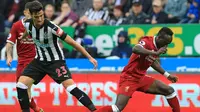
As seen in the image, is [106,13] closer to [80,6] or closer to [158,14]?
[80,6]

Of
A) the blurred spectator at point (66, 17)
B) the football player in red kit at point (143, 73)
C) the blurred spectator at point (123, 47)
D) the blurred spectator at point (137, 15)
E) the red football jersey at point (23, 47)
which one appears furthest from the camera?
the blurred spectator at point (66, 17)

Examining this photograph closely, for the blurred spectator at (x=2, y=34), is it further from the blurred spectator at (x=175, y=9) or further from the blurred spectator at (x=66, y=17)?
the blurred spectator at (x=175, y=9)

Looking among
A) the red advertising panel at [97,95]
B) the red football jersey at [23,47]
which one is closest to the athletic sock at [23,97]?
the red football jersey at [23,47]

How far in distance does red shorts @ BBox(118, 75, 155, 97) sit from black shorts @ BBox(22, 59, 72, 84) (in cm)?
83

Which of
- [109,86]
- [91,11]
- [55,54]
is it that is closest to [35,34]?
[55,54]

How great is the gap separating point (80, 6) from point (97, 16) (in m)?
1.10

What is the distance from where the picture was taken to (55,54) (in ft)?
35.6

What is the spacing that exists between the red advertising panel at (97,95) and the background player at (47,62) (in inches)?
70.5

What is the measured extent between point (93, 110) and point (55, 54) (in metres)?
1.06

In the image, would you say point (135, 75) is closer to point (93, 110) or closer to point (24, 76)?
point (93, 110)

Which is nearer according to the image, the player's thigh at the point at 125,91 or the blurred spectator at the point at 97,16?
the player's thigh at the point at 125,91

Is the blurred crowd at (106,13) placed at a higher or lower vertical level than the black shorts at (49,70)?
higher

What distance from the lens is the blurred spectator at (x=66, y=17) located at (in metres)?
17.1

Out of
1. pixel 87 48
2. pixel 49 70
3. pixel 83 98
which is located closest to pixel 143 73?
pixel 83 98
